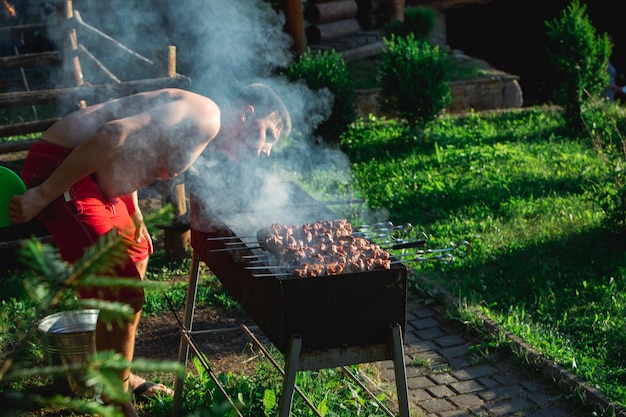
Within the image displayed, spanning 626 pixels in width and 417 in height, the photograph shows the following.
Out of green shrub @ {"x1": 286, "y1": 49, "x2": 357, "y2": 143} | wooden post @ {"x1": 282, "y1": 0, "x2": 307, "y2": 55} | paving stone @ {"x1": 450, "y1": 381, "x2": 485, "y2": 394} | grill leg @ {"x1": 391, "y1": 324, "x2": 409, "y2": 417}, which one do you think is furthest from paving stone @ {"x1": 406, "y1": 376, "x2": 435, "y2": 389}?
wooden post @ {"x1": 282, "y1": 0, "x2": 307, "y2": 55}

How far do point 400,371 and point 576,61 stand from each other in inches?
367

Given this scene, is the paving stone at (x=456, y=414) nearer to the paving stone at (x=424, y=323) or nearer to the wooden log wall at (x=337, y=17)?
the paving stone at (x=424, y=323)

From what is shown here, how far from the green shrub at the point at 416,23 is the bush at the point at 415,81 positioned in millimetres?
2959

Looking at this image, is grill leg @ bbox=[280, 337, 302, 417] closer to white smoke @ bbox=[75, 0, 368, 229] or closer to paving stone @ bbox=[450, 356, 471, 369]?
paving stone @ bbox=[450, 356, 471, 369]

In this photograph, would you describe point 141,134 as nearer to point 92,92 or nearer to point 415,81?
point 92,92

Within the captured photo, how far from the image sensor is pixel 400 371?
2906 millimetres

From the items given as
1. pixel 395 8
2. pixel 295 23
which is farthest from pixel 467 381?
pixel 395 8

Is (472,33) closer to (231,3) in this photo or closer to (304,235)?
(231,3)

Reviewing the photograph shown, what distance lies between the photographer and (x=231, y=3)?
12422 millimetres

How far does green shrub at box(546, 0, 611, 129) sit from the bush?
1748mm

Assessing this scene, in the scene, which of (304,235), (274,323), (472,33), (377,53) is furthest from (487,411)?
(472,33)

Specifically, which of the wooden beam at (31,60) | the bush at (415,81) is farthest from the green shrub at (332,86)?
the wooden beam at (31,60)

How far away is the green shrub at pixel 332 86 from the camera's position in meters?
10.6

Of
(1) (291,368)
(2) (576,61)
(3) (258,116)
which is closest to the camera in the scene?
(1) (291,368)
